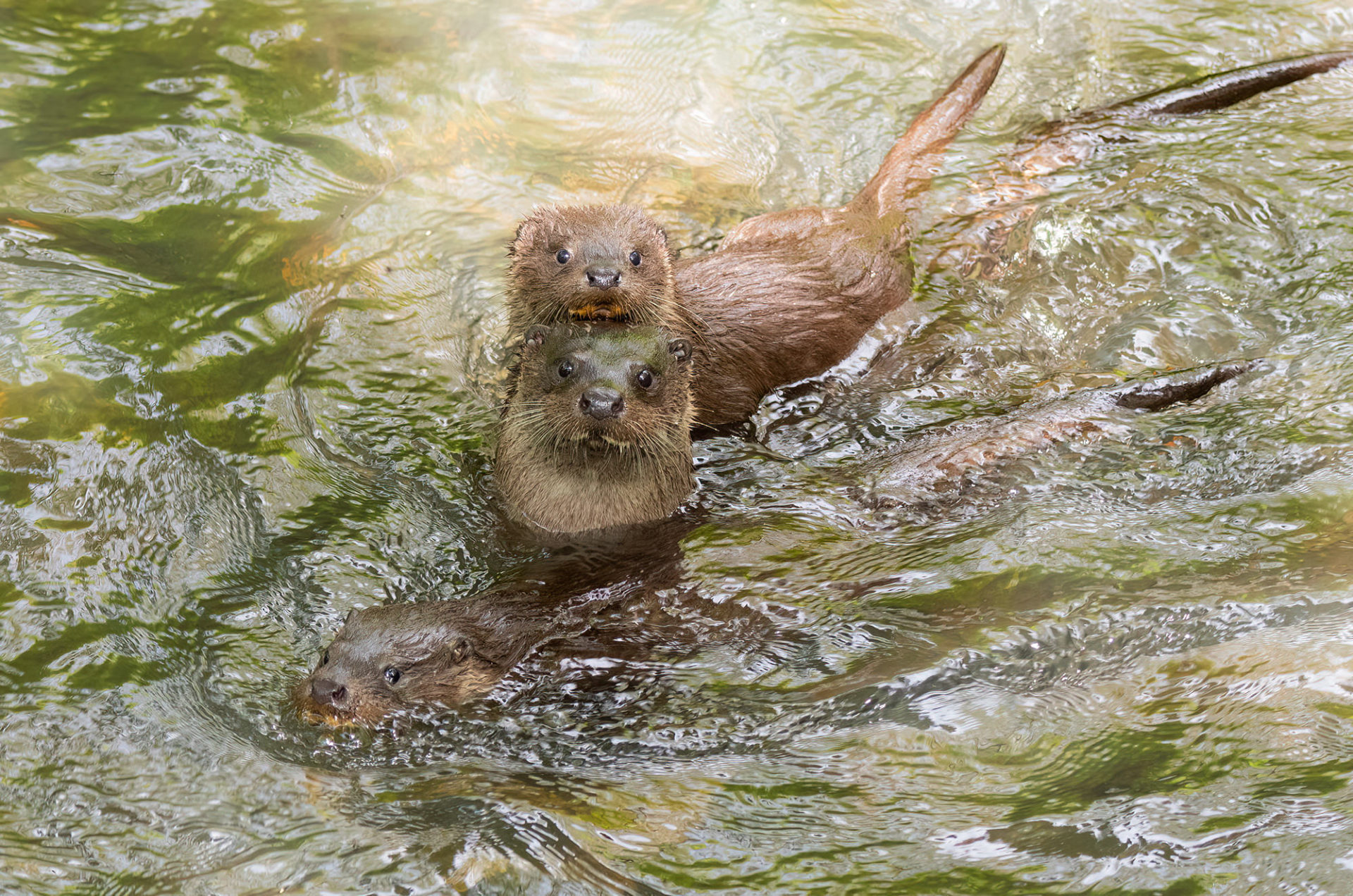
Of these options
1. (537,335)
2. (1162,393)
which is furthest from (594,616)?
(1162,393)

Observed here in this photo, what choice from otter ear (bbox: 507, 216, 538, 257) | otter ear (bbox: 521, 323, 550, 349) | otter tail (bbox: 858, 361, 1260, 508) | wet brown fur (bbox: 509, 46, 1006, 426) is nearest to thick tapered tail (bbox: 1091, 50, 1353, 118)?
wet brown fur (bbox: 509, 46, 1006, 426)

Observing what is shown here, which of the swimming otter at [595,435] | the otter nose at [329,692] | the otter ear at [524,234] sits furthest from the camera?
Result: the otter ear at [524,234]

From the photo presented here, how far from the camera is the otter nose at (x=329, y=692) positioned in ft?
7.52

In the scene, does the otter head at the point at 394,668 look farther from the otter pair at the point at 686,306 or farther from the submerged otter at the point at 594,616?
the otter pair at the point at 686,306

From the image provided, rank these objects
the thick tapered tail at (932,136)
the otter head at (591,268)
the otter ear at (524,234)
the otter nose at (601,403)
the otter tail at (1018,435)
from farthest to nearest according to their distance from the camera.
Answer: the thick tapered tail at (932,136) < the otter ear at (524,234) < the otter head at (591,268) < the otter tail at (1018,435) < the otter nose at (601,403)

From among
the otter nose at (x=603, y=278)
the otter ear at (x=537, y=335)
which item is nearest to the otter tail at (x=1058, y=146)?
the otter nose at (x=603, y=278)

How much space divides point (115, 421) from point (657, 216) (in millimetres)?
1991

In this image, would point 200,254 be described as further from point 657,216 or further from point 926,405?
point 926,405

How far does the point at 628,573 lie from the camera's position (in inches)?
109

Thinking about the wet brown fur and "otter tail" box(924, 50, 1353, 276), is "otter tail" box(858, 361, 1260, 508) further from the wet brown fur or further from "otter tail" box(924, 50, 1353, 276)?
"otter tail" box(924, 50, 1353, 276)

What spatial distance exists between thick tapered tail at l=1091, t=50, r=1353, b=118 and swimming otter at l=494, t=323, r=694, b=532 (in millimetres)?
2355

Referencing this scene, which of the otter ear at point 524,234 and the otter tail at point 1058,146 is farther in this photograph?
the otter tail at point 1058,146

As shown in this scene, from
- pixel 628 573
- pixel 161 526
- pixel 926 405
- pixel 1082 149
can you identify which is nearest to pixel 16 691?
pixel 161 526

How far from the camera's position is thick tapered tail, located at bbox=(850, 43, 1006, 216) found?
149 inches
